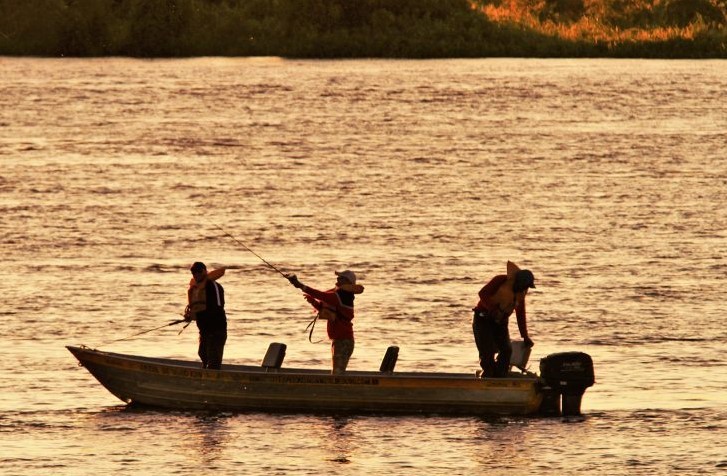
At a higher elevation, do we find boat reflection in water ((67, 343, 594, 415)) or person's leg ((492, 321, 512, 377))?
person's leg ((492, 321, 512, 377))

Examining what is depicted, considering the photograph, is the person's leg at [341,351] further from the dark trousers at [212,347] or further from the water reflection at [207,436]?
the water reflection at [207,436]

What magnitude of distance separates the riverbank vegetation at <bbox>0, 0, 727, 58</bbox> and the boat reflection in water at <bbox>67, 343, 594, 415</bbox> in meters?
116

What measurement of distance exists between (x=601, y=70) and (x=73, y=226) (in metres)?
86.5

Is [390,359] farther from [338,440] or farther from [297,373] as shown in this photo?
[338,440]

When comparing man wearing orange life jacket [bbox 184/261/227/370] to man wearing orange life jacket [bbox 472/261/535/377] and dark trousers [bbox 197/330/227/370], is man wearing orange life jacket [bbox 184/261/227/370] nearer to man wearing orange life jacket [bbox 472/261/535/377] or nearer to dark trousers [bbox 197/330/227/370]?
dark trousers [bbox 197/330/227/370]

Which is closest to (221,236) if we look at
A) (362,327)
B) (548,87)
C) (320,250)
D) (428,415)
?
(320,250)

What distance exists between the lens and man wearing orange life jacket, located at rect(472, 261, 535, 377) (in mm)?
27172

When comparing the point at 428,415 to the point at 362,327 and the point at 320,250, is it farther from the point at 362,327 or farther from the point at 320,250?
the point at 320,250

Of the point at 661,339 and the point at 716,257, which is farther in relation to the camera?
the point at 716,257

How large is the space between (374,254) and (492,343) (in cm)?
2044

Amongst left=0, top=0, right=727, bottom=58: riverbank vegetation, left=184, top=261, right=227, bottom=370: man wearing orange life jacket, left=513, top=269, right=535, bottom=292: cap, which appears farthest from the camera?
left=0, top=0, right=727, bottom=58: riverbank vegetation

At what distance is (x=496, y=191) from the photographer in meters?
64.6

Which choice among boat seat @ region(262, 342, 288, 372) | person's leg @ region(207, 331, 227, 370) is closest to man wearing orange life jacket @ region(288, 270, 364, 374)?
boat seat @ region(262, 342, 288, 372)

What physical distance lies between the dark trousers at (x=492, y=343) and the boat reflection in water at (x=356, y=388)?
13.6 inches
